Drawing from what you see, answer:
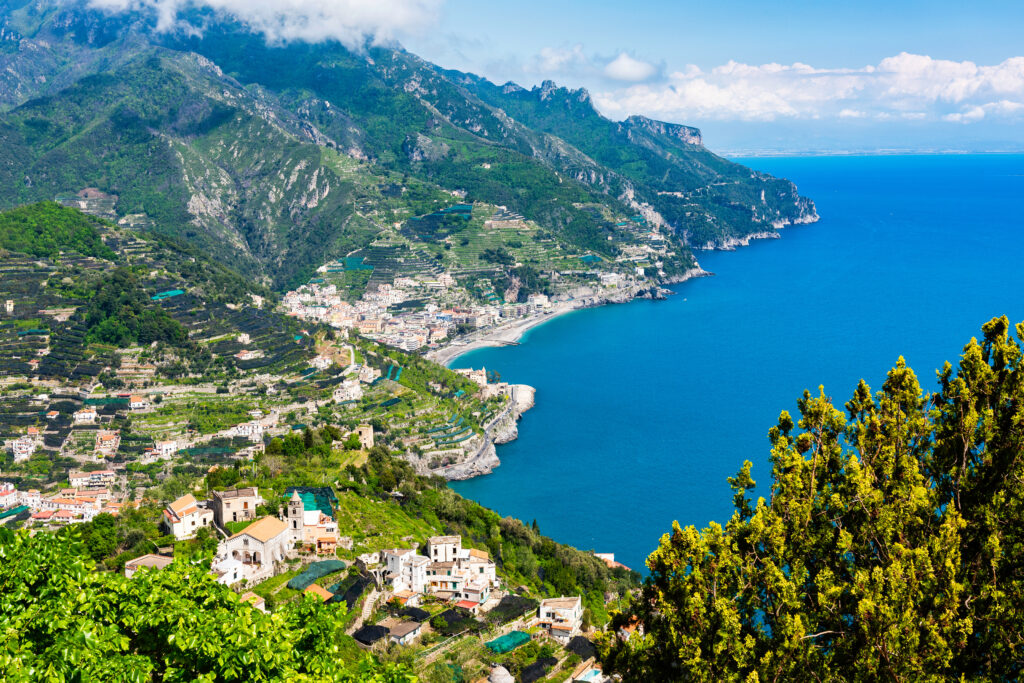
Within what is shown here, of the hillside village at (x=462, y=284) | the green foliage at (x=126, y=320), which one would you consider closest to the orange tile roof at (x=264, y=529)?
the green foliage at (x=126, y=320)

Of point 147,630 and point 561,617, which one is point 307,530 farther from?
point 147,630

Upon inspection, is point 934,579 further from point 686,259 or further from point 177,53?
point 177,53

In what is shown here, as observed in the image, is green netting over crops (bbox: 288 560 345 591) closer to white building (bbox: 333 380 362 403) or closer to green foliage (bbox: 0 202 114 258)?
white building (bbox: 333 380 362 403)

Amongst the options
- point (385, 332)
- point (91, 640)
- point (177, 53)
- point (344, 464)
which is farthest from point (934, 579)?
point (177, 53)

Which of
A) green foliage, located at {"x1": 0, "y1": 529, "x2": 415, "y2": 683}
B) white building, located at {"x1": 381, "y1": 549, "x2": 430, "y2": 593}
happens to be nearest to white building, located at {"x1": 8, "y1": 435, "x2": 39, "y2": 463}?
white building, located at {"x1": 381, "y1": 549, "x2": 430, "y2": 593}

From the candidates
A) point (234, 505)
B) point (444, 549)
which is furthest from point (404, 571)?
point (234, 505)

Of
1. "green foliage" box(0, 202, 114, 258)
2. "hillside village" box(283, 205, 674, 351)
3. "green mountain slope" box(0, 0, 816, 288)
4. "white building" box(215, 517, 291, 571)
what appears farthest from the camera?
"green mountain slope" box(0, 0, 816, 288)
